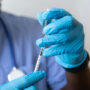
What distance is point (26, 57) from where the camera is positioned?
692 mm

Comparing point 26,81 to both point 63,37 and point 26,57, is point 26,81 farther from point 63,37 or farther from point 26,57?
point 26,57

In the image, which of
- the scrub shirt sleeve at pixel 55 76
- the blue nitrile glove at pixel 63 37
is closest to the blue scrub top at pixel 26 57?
the scrub shirt sleeve at pixel 55 76

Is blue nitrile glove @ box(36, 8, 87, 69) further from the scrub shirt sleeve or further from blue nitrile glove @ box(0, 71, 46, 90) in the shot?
the scrub shirt sleeve

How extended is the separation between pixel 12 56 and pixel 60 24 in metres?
0.31

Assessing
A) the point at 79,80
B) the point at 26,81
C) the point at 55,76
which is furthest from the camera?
the point at 55,76

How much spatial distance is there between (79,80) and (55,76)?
13cm

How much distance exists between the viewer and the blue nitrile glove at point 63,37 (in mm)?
435

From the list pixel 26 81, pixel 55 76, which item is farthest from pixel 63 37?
pixel 55 76

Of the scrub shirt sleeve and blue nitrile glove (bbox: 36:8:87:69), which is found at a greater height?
blue nitrile glove (bbox: 36:8:87:69)

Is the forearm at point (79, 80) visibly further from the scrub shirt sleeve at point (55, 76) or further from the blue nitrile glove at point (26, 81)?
the blue nitrile glove at point (26, 81)

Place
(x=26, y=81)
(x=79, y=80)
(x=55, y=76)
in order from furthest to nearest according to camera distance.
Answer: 1. (x=55, y=76)
2. (x=79, y=80)
3. (x=26, y=81)

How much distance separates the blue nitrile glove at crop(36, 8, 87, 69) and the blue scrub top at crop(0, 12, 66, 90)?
0.59ft

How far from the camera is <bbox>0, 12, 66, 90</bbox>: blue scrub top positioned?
658 mm

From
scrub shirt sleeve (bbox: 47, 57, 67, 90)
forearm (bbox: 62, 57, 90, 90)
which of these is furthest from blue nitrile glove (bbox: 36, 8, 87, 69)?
scrub shirt sleeve (bbox: 47, 57, 67, 90)
